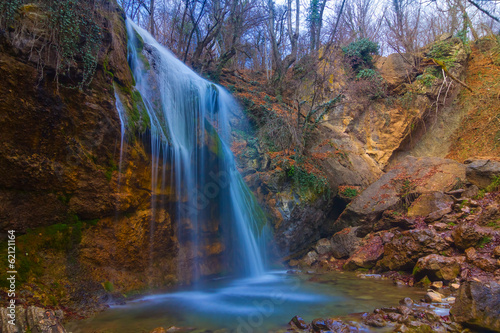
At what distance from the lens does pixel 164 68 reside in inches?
324

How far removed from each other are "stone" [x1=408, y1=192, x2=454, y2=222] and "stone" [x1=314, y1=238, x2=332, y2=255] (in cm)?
283

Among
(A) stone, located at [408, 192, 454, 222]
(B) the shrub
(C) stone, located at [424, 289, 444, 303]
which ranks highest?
(B) the shrub

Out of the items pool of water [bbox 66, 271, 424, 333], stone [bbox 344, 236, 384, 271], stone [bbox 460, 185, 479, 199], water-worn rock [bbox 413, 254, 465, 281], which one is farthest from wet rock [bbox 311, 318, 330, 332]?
stone [bbox 460, 185, 479, 199]

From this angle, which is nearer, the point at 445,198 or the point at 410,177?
the point at 445,198

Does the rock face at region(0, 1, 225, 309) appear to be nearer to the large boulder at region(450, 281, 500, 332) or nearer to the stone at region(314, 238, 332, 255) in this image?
the stone at region(314, 238, 332, 255)

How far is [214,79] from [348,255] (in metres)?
9.55

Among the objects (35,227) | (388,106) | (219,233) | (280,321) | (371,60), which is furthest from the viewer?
(371,60)

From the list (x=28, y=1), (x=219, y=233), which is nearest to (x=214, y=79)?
(x=219, y=233)

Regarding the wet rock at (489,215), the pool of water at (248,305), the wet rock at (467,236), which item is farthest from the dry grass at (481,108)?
the pool of water at (248,305)

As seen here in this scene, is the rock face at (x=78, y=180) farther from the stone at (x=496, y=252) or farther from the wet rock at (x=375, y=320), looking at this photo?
the stone at (x=496, y=252)

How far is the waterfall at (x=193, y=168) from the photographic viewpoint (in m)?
6.92

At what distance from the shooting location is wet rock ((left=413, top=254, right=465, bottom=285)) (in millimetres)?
5794

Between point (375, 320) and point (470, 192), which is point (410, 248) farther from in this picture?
point (375, 320)

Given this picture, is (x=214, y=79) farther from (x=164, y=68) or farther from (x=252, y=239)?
(x=252, y=239)
